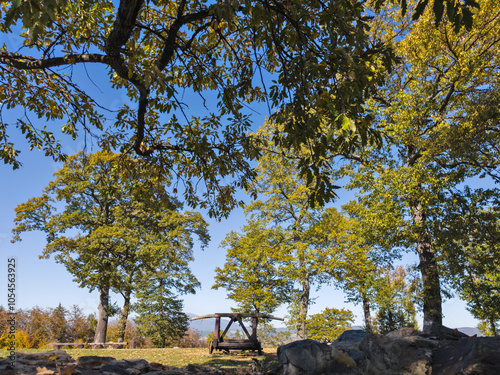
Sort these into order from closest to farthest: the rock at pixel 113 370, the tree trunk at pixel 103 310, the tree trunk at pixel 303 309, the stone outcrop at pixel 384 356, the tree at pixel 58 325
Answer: the stone outcrop at pixel 384 356 → the rock at pixel 113 370 → the tree trunk at pixel 303 309 → the tree trunk at pixel 103 310 → the tree at pixel 58 325

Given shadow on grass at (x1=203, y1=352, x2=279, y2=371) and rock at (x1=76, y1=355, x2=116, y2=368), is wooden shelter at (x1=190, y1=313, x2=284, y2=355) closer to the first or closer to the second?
shadow on grass at (x1=203, y1=352, x2=279, y2=371)

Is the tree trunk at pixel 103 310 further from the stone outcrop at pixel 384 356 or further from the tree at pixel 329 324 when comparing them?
the stone outcrop at pixel 384 356

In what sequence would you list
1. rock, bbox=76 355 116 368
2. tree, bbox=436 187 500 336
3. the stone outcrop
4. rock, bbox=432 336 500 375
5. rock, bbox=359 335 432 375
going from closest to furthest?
1. rock, bbox=432 336 500 375
2. the stone outcrop
3. rock, bbox=359 335 432 375
4. rock, bbox=76 355 116 368
5. tree, bbox=436 187 500 336

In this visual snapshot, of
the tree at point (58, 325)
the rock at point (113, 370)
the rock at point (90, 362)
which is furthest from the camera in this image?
the tree at point (58, 325)

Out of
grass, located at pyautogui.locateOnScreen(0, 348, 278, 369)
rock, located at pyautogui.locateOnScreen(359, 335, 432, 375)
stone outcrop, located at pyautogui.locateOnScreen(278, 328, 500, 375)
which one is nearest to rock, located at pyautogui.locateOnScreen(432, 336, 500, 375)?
stone outcrop, located at pyautogui.locateOnScreen(278, 328, 500, 375)

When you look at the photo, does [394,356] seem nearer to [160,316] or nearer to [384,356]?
[384,356]

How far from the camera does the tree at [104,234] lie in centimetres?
1761

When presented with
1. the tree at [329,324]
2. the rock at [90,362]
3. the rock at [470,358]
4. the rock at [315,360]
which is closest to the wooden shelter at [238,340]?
the tree at [329,324]

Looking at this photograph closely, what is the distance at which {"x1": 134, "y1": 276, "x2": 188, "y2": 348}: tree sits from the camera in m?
19.7

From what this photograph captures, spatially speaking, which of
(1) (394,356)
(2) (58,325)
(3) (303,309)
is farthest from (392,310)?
(2) (58,325)

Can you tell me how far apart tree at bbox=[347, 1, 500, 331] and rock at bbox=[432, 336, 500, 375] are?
8.16m

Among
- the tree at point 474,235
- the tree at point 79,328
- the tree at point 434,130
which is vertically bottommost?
the tree at point 79,328

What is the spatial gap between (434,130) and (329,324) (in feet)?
30.8

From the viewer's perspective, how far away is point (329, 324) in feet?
45.3
